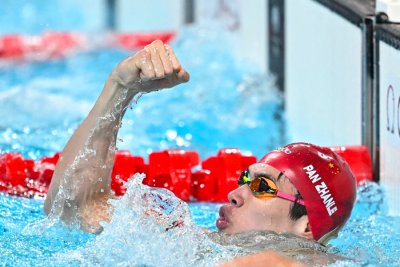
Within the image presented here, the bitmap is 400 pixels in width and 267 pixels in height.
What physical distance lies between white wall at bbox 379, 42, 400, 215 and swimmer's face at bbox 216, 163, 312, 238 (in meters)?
0.81

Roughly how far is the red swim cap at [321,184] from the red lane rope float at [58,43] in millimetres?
4700

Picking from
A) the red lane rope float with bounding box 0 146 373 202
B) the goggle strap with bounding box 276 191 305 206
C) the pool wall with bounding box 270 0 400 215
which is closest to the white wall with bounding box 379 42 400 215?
the pool wall with bounding box 270 0 400 215

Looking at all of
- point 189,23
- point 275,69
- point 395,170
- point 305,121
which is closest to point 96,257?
point 395,170

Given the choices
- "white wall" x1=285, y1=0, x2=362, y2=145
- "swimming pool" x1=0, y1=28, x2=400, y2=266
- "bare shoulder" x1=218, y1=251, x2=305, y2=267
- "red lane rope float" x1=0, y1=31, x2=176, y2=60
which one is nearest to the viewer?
"bare shoulder" x1=218, y1=251, x2=305, y2=267

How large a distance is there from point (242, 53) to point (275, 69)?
1.06 m

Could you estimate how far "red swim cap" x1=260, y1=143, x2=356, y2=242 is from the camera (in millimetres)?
2742

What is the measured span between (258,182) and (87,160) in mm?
516

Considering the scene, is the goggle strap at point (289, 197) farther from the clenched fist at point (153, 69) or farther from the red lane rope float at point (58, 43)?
the red lane rope float at point (58, 43)

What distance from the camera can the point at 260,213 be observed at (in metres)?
2.74

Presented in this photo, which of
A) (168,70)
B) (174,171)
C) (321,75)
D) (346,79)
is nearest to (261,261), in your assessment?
(168,70)

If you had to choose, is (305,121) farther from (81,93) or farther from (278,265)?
(278,265)

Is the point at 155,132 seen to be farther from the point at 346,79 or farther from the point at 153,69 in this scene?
the point at 153,69

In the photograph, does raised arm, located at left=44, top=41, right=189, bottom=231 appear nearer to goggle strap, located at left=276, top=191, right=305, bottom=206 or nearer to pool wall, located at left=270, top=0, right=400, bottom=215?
goggle strap, located at left=276, top=191, right=305, bottom=206

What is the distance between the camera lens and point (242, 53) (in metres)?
6.97
